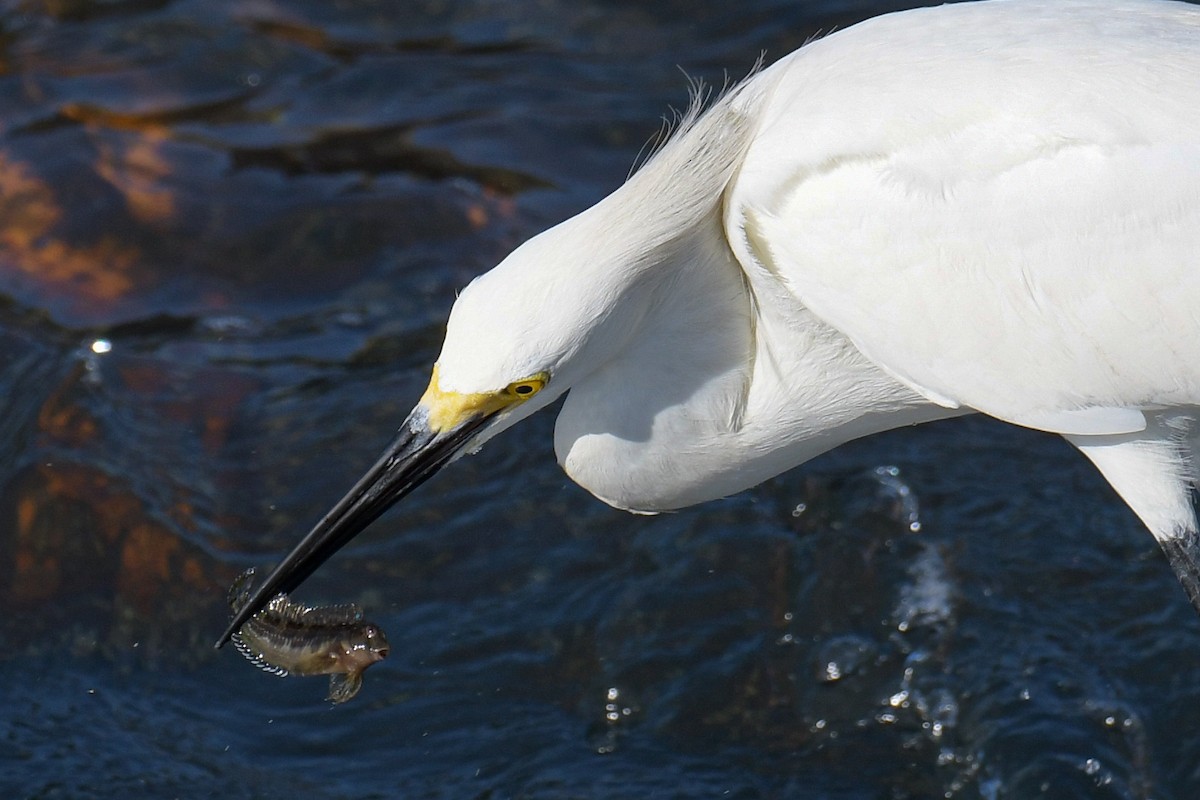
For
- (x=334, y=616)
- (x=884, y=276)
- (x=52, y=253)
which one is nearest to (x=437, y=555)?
(x=334, y=616)

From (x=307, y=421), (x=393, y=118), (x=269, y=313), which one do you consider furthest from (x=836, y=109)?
(x=393, y=118)

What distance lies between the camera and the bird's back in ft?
12.2

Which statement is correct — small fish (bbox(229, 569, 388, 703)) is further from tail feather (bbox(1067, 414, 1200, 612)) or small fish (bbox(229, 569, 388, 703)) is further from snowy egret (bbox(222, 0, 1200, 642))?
tail feather (bbox(1067, 414, 1200, 612))

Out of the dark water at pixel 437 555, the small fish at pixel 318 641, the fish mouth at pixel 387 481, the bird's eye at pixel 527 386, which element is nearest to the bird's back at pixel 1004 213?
the bird's eye at pixel 527 386

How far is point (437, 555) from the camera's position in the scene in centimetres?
553

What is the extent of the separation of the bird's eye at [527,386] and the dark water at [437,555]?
1583mm

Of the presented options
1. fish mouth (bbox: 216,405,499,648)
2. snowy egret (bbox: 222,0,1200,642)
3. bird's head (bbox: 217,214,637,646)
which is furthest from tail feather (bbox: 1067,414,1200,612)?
fish mouth (bbox: 216,405,499,648)

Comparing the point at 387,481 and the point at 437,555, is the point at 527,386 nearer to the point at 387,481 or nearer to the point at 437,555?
the point at 387,481

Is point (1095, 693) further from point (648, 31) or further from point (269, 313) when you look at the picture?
point (648, 31)

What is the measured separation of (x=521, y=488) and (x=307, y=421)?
97 cm

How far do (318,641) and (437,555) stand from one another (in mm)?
1529

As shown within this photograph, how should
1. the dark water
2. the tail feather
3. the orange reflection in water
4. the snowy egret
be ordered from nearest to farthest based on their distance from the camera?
1. the snowy egret
2. the tail feather
3. the dark water
4. the orange reflection in water

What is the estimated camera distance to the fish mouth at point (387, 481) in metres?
3.71

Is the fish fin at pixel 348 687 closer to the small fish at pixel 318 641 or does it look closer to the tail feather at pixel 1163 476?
the small fish at pixel 318 641
